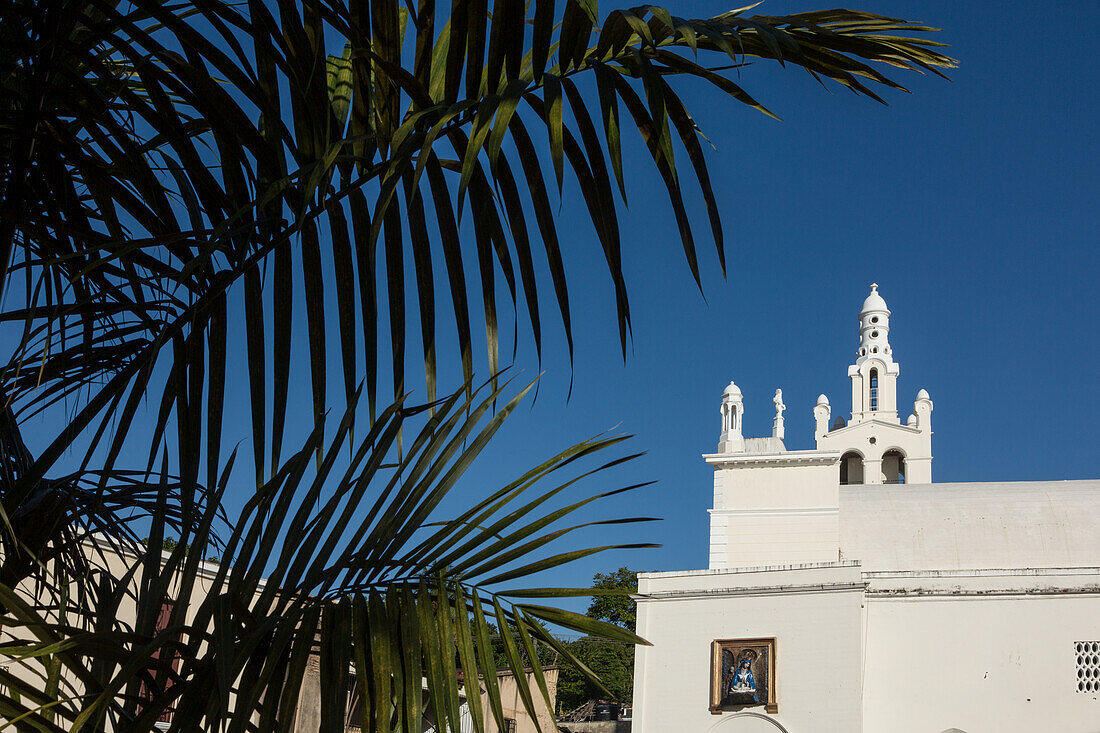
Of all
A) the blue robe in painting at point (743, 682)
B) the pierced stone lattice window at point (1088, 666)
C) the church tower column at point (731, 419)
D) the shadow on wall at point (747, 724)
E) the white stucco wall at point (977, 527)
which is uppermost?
the church tower column at point (731, 419)

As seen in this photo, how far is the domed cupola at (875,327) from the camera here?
137ft

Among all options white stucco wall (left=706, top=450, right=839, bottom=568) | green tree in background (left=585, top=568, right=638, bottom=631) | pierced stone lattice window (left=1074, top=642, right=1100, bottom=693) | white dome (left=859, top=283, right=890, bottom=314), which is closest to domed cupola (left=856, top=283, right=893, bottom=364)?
white dome (left=859, top=283, right=890, bottom=314)

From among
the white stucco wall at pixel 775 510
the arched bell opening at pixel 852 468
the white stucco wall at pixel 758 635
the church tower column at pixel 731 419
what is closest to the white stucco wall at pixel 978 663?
the white stucco wall at pixel 758 635

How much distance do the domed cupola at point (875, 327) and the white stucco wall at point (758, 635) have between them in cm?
2343

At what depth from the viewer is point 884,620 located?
20.0m

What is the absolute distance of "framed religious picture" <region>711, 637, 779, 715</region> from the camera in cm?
1958

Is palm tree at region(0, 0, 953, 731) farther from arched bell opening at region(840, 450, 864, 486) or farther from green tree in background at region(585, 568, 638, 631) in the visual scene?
arched bell opening at region(840, 450, 864, 486)

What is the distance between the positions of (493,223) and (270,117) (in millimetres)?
528

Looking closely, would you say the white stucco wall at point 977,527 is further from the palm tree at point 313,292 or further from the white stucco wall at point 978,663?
the palm tree at point 313,292

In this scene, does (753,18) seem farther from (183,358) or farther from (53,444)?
(53,444)

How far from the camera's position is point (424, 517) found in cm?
221

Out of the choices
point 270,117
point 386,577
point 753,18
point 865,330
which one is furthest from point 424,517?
point 865,330

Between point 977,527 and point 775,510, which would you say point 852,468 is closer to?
point 977,527

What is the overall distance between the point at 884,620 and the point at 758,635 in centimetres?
230
